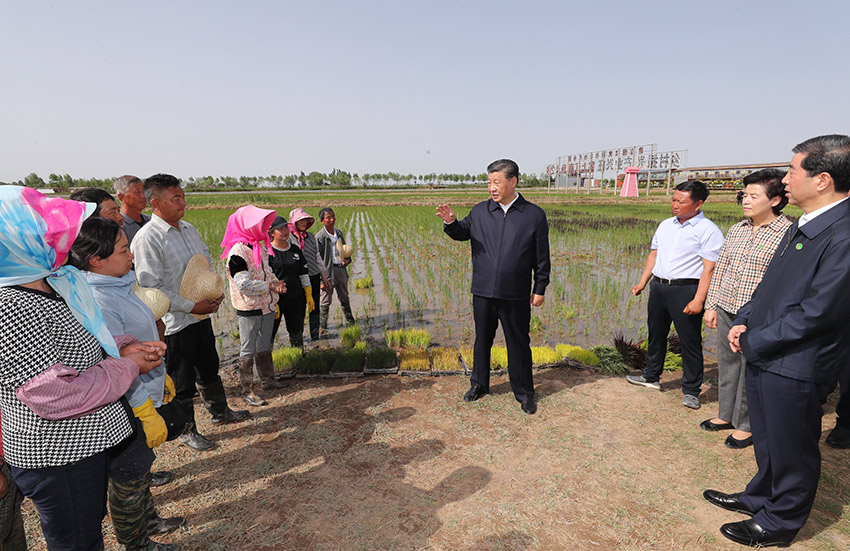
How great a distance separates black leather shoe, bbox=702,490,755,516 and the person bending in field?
4335mm

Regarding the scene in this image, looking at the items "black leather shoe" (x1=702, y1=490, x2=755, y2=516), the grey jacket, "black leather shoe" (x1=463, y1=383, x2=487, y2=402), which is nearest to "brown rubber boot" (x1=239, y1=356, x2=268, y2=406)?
"black leather shoe" (x1=463, y1=383, x2=487, y2=402)

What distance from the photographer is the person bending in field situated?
5473mm

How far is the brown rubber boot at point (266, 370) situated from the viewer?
3.74 m

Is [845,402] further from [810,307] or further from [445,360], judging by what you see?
[445,360]

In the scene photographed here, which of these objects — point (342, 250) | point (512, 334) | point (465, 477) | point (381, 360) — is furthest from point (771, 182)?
point (342, 250)

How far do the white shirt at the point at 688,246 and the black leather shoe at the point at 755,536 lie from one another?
1.98 meters

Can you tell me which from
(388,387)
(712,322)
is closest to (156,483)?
(388,387)

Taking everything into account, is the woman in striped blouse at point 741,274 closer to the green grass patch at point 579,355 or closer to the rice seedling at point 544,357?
the green grass patch at point 579,355

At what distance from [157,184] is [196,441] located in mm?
1956

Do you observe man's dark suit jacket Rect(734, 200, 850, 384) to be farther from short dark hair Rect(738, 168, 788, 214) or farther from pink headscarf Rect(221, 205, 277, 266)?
pink headscarf Rect(221, 205, 277, 266)

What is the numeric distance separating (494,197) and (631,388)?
2.37 metres

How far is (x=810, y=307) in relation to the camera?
179 centimetres

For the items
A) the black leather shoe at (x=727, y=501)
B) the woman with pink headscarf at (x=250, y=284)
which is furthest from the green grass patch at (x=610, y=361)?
the woman with pink headscarf at (x=250, y=284)

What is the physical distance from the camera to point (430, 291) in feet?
25.7
